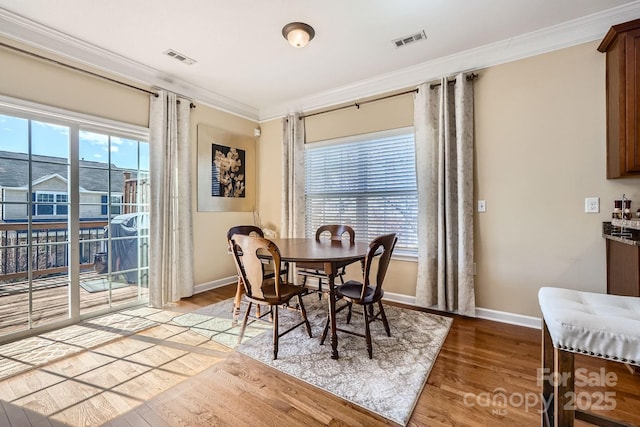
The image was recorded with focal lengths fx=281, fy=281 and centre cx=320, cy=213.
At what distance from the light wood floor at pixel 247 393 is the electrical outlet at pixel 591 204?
119 centimetres

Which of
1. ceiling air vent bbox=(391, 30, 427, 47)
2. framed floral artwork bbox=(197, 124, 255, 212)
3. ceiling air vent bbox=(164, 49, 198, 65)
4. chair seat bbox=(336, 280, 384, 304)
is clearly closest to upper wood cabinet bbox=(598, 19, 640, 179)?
ceiling air vent bbox=(391, 30, 427, 47)

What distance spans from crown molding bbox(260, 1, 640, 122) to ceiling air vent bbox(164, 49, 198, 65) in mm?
1556

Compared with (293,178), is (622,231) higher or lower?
lower

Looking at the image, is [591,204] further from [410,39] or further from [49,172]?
[49,172]

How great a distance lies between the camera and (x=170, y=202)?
3.31 m

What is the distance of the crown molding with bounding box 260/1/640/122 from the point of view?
2332mm

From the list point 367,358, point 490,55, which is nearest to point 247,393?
point 367,358

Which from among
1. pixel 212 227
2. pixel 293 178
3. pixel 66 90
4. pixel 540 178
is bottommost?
pixel 212 227

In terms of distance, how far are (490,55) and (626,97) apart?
1155 mm

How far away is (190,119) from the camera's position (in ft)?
11.9

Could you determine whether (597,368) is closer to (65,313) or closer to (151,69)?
(65,313)

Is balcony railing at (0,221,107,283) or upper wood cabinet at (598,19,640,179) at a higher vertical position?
upper wood cabinet at (598,19,640,179)

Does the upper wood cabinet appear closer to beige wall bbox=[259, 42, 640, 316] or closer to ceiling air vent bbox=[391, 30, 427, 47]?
beige wall bbox=[259, 42, 640, 316]

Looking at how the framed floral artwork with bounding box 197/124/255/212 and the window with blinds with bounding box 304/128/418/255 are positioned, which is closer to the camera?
the window with blinds with bounding box 304/128/418/255
